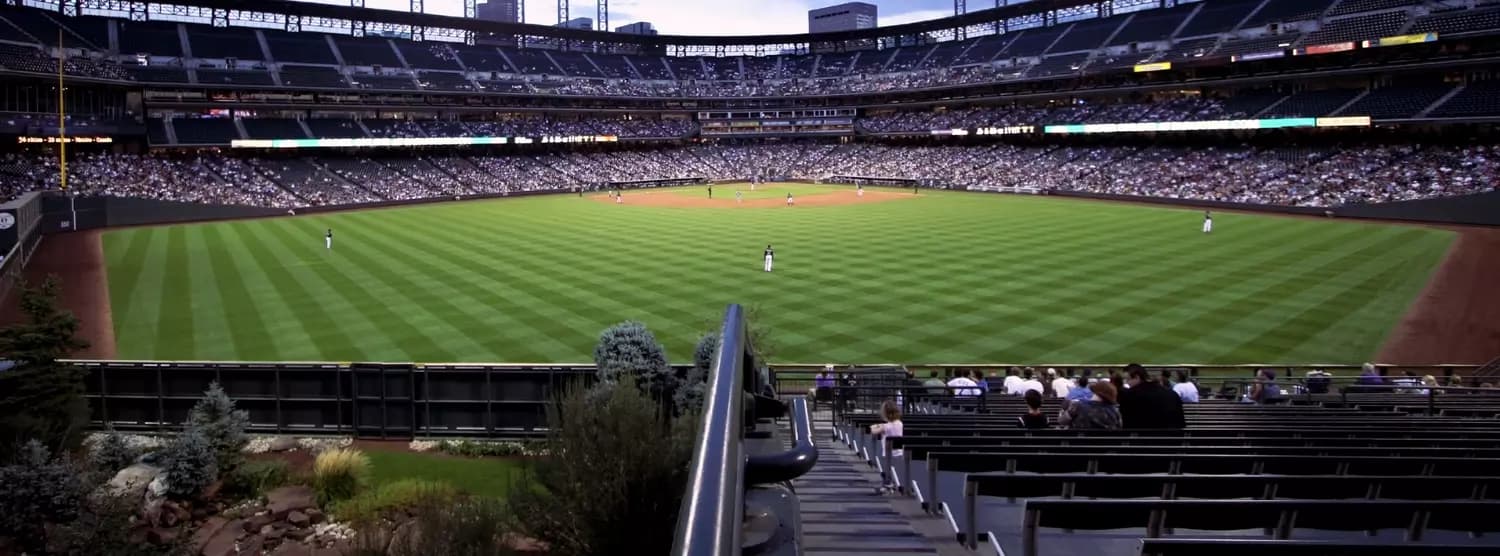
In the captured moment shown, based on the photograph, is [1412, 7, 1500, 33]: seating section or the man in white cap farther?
[1412, 7, 1500, 33]: seating section

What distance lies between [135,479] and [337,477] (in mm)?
2609

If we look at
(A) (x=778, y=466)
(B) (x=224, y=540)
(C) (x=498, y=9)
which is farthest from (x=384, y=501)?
(C) (x=498, y=9)

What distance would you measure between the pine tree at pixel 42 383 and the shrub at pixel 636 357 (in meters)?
8.24

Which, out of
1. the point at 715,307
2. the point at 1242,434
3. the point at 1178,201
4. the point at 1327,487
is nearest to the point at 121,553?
the point at 1327,487

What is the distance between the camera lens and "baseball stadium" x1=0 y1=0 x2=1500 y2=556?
22.6 ft

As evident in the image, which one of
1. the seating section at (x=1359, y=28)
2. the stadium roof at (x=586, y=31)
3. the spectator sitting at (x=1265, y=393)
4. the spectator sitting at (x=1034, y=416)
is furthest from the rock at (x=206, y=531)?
the stadium roof at (x=586, y=31)

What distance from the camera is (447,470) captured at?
15.5 m

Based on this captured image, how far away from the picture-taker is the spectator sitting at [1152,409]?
9469 millimetres

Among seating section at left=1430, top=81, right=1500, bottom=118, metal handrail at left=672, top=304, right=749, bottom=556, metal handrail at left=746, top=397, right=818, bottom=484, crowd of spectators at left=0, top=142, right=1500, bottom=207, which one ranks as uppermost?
seating section at left=1430, top=81, right=1500, bottom=118

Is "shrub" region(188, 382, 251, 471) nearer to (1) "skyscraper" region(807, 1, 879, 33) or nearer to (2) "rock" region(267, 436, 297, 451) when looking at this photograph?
(2) "rock" region(267, 436, 297, 451)

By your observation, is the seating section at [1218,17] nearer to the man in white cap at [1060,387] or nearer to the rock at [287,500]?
the man in white cap at [1060,387]

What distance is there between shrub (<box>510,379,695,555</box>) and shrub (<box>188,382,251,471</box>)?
682cm

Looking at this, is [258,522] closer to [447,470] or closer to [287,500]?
[287,500]

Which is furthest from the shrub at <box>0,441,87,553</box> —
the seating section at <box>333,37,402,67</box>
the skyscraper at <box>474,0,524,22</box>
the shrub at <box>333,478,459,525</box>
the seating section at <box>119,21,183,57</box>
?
the skyscraper at <box>474,0,524,22</box>
